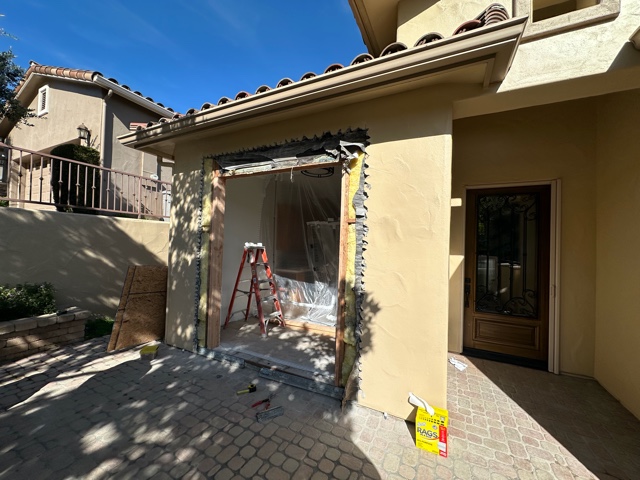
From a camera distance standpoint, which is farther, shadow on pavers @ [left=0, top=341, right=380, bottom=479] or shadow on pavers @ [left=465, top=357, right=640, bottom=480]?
shadow on pavers @ [left=465, top=357, right=640, bottom=480]

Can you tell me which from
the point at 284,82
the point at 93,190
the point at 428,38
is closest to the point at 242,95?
Result: the point at 284,82

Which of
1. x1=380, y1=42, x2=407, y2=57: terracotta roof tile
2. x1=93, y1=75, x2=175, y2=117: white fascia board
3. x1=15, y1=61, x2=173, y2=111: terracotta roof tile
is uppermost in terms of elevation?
x1=15, y1=61, x2=173, y2=111: terracotta roof tile

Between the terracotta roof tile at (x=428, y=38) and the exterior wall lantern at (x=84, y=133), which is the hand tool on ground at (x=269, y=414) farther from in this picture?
the exterior wall lantern at (x=84, y=133)

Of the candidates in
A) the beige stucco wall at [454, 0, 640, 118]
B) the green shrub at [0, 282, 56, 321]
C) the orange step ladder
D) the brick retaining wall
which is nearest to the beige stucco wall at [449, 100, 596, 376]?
the beige stucco wall at [454, 0, 640, 118]

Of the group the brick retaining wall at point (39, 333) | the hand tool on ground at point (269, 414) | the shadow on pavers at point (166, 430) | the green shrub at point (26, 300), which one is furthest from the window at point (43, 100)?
the hand tool on ground at point (269, 414)

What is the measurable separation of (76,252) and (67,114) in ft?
22.0

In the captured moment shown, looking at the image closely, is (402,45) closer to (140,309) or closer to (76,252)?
(140,309)

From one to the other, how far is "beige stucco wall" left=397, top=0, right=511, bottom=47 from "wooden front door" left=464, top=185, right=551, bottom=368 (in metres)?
2.12

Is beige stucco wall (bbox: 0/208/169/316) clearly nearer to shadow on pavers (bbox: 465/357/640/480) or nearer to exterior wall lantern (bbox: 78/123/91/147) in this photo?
exterior wall lantern (bbox: 78/123/91/147)

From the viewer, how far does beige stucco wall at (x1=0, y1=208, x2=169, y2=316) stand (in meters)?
3.68

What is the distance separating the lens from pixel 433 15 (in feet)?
10.2

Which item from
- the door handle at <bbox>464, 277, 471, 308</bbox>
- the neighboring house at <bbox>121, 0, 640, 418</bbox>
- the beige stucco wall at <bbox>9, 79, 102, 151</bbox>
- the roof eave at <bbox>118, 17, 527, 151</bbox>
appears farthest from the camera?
the beige stucco wall at <bbox>9, 79, 102, 151</bbox>

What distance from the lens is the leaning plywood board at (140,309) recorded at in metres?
3.63

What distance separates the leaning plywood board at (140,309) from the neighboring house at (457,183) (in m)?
0.41
